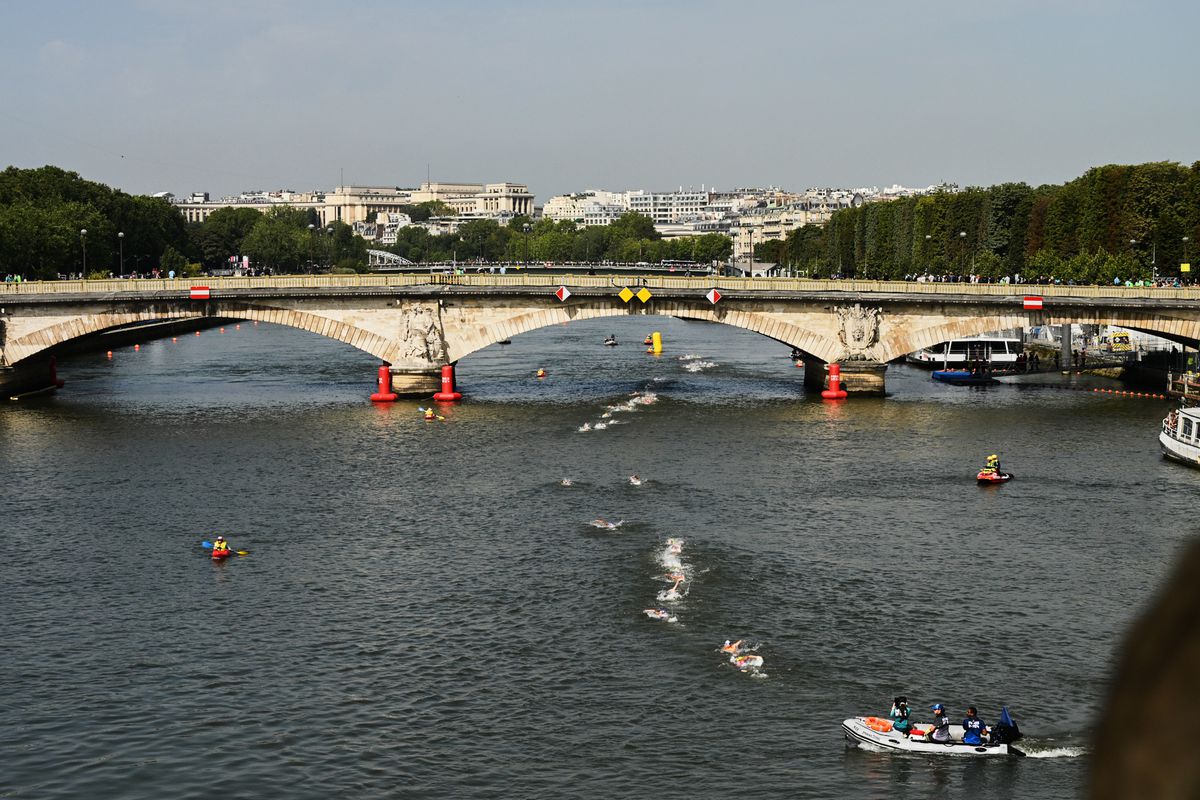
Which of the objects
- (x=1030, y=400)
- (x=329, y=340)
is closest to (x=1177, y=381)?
(x=1030, y=400)

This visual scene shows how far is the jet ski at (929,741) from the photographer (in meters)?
36.8

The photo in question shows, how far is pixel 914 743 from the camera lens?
3706 centimetres

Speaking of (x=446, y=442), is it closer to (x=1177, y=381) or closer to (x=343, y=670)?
(x=343, y=670)

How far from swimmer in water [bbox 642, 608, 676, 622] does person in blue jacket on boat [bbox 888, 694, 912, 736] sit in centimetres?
1131

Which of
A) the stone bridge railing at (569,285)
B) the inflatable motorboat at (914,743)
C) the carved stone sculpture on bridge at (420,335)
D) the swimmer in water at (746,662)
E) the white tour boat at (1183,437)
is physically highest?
the stone bridge railing at (569,285)

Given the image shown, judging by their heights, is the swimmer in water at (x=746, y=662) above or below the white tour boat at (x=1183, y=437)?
below

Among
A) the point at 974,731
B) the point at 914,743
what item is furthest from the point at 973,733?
the point at 914,743

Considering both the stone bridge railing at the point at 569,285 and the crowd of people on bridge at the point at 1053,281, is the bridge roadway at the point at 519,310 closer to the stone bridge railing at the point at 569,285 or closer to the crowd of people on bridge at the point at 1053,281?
the stone bridge railing at the point at 569,285

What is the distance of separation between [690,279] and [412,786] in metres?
83.4

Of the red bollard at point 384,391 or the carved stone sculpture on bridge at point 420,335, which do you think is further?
the carved stone sculpture on bridge at point 420,335

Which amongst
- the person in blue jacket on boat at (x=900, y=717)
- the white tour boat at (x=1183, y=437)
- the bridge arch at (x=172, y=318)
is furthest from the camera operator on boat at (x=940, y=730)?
the bridge arch at (x=172, y=318)

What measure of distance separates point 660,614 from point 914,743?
13196mm

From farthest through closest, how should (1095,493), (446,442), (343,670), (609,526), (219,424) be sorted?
(219,424), (446,442), (1095,493), (609,526), (343,670)

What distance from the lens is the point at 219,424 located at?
98.1 metres
